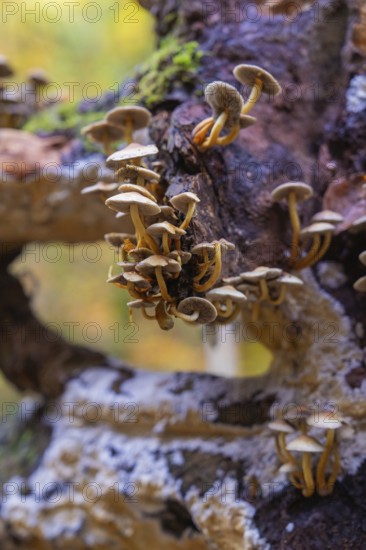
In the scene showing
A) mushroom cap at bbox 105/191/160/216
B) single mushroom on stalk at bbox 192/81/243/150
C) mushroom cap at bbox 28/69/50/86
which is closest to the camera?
mushroom cap at bbox 105/191/160/216

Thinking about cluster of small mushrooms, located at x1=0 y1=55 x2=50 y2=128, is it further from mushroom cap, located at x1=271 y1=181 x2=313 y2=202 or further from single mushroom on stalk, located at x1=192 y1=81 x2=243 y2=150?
mushroom cap, located at x1=271 y1=181 x2=313 y2=202

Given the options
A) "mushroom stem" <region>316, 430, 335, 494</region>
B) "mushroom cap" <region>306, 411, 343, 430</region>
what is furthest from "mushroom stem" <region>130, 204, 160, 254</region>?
"mushroom stem" <region>316, 430, 335, 494</region>

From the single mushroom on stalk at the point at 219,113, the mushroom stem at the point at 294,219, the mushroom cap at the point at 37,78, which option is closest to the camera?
the single mushroom on stalk at the point at 219,113

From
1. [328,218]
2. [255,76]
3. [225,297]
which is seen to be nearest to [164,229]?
[225,297]

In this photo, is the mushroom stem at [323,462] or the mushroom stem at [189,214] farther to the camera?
the mushroom stem at [323,462]

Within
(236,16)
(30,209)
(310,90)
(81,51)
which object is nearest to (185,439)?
A: (30,209)

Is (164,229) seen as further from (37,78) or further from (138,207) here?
(37,78)

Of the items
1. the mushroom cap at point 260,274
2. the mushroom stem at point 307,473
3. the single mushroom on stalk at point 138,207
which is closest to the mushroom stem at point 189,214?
the single mushroom on stalk at point 138,207

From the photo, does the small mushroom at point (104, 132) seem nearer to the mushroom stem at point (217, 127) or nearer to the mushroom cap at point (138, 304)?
the mushroom stem at point (217, 127)
